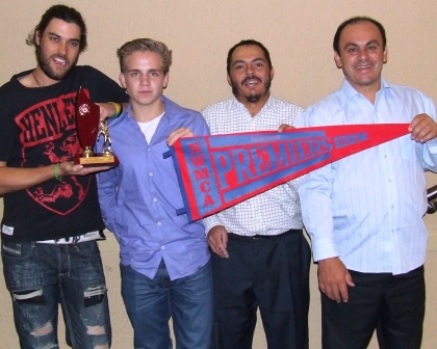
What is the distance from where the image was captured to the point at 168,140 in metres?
2.15

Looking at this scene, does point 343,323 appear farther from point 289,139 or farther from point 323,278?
point 289,139

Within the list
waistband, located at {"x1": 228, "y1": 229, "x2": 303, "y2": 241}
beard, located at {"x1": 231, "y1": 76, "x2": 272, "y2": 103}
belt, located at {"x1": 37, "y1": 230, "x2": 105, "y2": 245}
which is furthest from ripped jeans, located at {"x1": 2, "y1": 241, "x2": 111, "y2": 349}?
beard, located at {"x1": 231, "y1": 76, "x2": 272, "y2": 103}

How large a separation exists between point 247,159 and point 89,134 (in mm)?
671

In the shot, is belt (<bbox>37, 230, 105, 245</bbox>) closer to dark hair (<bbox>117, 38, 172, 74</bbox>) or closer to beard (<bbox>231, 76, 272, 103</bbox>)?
dark hair (<bbox>117, 38, 172, 74</bbox>)

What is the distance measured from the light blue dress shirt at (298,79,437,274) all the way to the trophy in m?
0.79

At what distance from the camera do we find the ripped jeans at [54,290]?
222 cm

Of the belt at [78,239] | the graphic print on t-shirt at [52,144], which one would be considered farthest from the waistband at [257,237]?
the graphic print on t-shirt at [52,144]

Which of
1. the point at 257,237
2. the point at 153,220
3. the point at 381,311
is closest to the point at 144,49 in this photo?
the point at 153,220

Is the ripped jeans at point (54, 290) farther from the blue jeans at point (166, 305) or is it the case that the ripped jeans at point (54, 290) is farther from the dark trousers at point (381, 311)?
the dark trousers at point (381, 311)

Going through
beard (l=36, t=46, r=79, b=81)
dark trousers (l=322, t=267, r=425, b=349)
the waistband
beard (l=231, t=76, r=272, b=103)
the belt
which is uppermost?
beard (l=36, t=46, r=79, b=81)

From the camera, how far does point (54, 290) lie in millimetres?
2283

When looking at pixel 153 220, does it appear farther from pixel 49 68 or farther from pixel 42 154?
pixel 49 68

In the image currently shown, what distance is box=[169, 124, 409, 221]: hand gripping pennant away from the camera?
218 centimetres

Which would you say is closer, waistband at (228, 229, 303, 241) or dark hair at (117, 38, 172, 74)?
dark hair at (117, 38, 172, 74)
